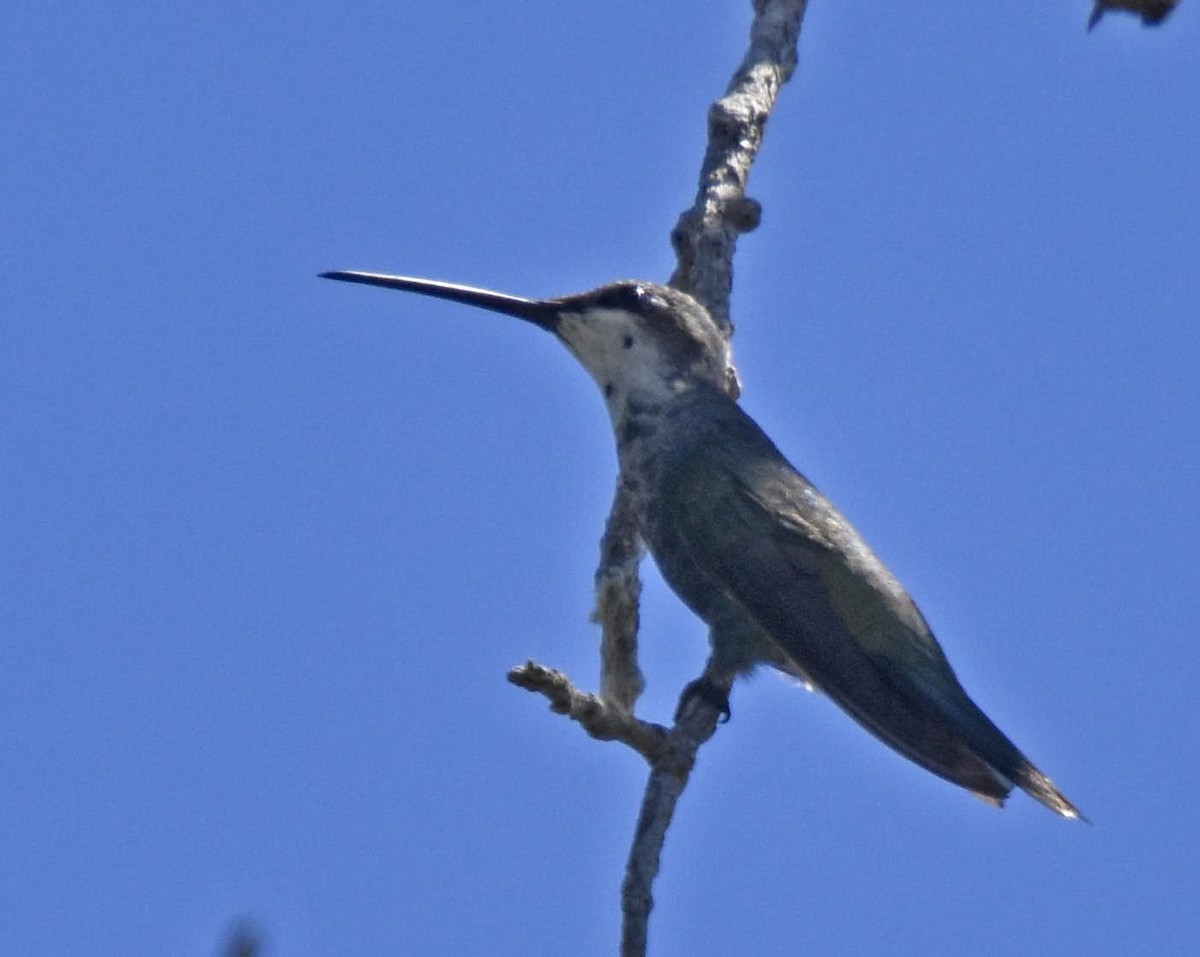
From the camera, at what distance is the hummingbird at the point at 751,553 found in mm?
5949

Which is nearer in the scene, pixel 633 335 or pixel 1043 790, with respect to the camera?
pixel 1043 790

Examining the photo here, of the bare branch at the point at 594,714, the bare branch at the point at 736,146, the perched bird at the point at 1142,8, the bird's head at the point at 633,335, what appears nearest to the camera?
the perched bird at the point at 1142,8

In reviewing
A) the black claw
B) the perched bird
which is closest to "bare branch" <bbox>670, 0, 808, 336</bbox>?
the black claw

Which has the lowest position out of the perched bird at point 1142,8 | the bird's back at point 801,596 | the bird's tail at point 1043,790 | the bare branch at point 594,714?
the bare branch at point 594,714

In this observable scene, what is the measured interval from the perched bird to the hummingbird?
329 centimetres

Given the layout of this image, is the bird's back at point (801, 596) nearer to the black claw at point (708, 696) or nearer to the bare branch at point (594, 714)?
the black claw at point (708, 696)

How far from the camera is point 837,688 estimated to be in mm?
6008

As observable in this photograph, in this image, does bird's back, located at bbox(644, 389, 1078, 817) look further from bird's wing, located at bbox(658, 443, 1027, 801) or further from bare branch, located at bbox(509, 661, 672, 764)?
bare branch, located at bbox(509, 661, 672, 764)

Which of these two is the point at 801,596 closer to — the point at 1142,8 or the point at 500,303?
the point at 500,303

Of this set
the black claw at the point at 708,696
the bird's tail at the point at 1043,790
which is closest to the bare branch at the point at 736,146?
the black claw at the point at 708,696

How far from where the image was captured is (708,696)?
19.1ft

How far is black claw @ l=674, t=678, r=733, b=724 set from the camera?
578cm

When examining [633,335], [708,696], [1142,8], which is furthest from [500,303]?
[1142,8]

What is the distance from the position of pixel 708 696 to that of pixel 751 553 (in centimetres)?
74
